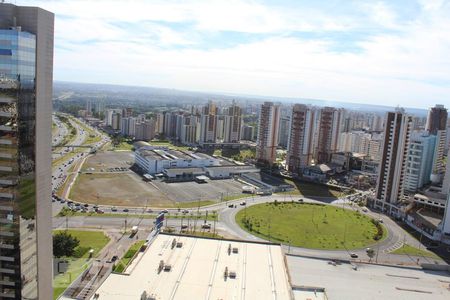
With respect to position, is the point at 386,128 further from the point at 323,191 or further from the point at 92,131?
the point at 92,131

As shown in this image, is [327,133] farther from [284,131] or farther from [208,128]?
[208,128]

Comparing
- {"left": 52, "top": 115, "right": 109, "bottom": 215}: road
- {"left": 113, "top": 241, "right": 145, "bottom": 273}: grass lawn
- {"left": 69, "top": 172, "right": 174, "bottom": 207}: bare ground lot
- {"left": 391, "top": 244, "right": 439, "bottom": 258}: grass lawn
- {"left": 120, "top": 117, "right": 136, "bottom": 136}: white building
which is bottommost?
{"left": 52, "top": 115, "right": 109, "bottom": 215}: road

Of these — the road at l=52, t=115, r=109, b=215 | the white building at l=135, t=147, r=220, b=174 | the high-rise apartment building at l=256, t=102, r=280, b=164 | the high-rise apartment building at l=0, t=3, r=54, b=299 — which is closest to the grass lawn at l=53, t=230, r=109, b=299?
the road at l=52, t=115, r=109, b=215

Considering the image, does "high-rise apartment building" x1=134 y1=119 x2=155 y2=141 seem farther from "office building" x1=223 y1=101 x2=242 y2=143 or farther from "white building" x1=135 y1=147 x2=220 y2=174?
"white building" x1=135 y1=147 x2=220 y2=174

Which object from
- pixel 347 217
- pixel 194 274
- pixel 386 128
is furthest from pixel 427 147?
pixel 194 274

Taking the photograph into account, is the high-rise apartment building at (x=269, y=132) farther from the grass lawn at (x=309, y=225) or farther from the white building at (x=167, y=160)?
the grass lawn at (x=309, y=225)

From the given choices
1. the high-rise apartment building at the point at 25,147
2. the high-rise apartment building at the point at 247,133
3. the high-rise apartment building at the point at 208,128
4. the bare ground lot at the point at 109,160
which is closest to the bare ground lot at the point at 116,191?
the bare ground lot at the point at 109,160

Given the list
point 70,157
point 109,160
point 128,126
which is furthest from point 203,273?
point 128,126
